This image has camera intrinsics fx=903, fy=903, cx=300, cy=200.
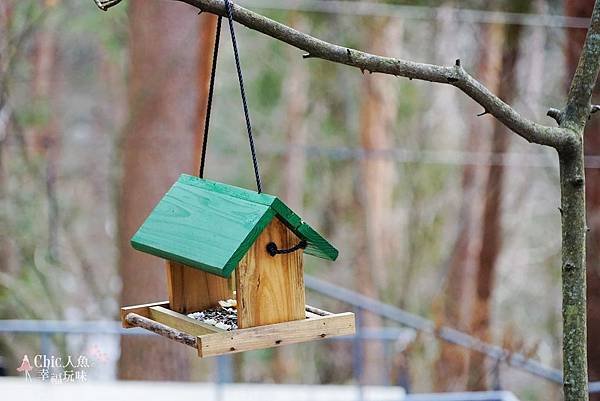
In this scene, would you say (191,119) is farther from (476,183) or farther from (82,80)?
(82,80)

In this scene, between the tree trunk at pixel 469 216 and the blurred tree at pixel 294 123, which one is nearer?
the tree trunk at pixel 469 216

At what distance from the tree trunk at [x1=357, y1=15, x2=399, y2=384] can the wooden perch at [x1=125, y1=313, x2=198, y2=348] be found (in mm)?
8225

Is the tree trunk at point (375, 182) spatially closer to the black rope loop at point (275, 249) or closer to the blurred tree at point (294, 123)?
the blurred tree at point (294, 123)

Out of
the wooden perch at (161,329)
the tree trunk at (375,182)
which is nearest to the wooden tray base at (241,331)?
the wooden perch at (161,329)

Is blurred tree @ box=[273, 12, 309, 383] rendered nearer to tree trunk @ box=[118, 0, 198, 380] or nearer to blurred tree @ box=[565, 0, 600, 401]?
blurred tree @ box=[565, 0, 600, 401]

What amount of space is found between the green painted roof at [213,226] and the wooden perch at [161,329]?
153 millimetres

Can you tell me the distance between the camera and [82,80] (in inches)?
453

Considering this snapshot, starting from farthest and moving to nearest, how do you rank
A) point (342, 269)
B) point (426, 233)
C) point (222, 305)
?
point (342, 269)
point (426, 233)
point (222, 305)

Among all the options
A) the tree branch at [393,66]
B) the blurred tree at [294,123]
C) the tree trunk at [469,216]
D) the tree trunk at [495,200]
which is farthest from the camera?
the blurred tree at [294,123]

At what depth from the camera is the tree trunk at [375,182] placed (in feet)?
34.7

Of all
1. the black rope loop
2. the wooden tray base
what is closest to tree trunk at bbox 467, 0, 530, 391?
the wooden tray base

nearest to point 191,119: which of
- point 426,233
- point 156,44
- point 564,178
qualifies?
point 156,44

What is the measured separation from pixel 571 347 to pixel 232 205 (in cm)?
81

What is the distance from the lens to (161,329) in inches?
80.7
